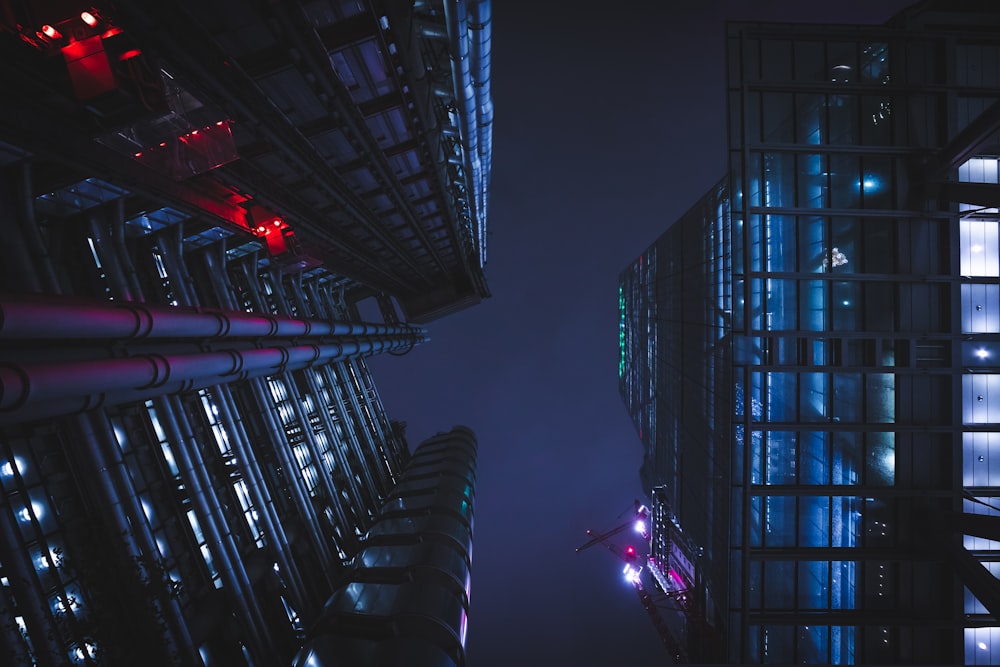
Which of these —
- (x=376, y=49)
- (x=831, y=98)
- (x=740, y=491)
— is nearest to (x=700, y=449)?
(x=740, y=491)

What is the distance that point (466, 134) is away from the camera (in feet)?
48.8

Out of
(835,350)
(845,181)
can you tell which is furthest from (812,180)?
(835,350)

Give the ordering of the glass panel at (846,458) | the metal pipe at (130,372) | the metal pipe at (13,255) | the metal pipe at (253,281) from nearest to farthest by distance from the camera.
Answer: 1. the metal pipe at (130,372)
2. the metal pipe at (13,255)
3. the glass panel at (846,458)
4. the metal pipe at (253,281)

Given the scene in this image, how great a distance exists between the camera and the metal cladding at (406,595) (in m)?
8.69

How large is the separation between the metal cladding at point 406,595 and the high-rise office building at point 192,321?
81 mm

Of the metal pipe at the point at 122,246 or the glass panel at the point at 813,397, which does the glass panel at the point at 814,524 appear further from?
the metal pipe at the point at 122,246

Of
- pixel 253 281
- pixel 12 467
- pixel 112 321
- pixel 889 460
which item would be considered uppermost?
pixel 253 281

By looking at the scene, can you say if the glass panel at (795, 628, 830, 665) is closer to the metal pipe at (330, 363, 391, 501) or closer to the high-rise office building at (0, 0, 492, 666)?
the high-rise office building at (0, 0, 492, 666)

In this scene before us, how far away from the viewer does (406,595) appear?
34.7ft

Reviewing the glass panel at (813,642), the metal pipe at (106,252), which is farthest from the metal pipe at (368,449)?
the glass panel at (813,642)

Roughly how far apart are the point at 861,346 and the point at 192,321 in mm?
21152

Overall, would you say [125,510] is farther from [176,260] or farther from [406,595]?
[176,260]

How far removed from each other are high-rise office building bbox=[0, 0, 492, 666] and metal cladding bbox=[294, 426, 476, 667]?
0.27 feet

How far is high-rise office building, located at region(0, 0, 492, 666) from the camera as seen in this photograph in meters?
7.07
